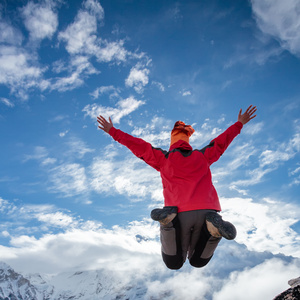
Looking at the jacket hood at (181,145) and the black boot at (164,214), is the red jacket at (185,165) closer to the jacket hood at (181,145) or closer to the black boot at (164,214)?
the jacket hood at (181,145)

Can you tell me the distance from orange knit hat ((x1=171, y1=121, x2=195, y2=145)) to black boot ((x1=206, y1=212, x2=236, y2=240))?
2.12m

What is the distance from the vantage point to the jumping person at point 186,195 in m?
5.05

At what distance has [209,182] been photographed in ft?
18.2

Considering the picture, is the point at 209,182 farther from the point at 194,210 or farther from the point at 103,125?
the point at 103,125

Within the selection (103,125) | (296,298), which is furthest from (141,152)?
(296,298)

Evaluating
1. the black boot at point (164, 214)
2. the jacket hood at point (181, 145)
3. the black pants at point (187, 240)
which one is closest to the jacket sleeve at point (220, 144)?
the jacket hood at point (181, 145)

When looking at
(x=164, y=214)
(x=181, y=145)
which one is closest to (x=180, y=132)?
(x=181, y=145)

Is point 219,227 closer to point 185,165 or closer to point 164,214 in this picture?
point 164,214

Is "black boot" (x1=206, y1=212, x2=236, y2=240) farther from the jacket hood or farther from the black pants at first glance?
the jacket hood

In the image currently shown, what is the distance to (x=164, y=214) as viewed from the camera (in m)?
4.92

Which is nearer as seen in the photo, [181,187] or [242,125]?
[181,187]

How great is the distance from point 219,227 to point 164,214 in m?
1.06

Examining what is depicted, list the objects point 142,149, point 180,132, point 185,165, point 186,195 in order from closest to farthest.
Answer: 1. point 186,195
2. point 185,165
3. point 142,149
4. point 180,132

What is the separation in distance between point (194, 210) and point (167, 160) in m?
1.32
